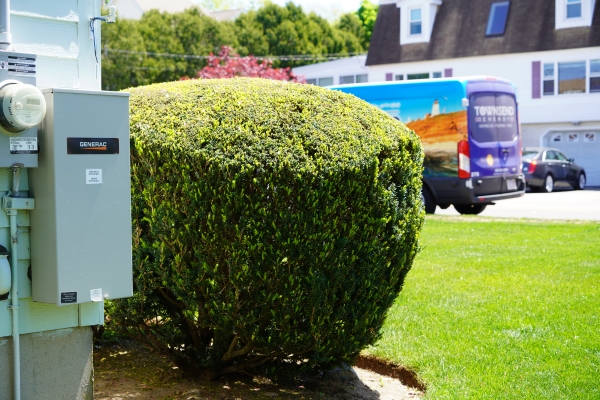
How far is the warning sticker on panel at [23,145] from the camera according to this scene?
357 cm

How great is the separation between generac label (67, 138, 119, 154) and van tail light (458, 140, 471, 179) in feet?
39.6

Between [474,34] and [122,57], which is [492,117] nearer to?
[474,34]

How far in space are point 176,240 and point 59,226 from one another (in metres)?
0.78

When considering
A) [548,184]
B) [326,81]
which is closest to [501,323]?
[548,184]

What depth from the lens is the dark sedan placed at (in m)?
24.7

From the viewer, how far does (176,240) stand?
14.1 ft

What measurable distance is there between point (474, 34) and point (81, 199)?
98.1 feet

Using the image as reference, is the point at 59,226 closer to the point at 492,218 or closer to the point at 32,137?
the point at 32,137

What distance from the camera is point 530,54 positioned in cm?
2992

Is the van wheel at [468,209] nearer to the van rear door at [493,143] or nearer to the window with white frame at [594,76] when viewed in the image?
the van rear door at [493,143]

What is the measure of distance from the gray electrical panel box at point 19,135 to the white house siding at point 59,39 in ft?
0.65

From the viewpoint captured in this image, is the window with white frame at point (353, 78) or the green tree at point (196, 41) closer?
the green tree at point (196, 41)

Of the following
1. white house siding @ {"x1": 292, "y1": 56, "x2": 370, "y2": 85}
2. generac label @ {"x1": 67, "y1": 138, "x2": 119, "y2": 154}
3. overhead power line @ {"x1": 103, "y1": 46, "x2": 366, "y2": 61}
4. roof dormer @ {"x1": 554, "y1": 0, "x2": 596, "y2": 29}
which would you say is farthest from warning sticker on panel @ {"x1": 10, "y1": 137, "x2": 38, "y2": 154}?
white house siding @ {"x1": 292, "y1": 56, "x2": 370, "y2": 85}

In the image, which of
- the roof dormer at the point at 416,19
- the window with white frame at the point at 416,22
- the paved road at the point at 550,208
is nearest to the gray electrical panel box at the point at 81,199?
the paved road at the point at 550,208
